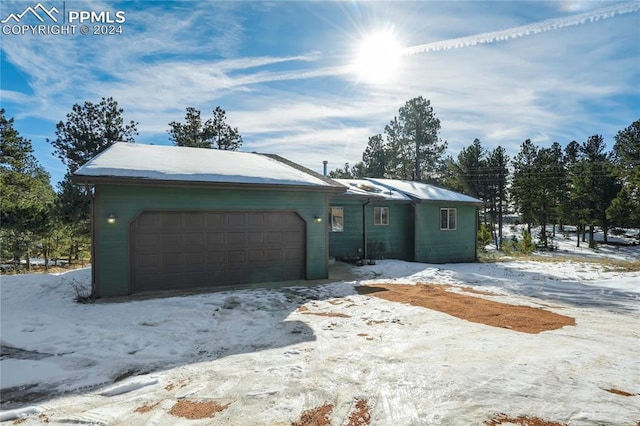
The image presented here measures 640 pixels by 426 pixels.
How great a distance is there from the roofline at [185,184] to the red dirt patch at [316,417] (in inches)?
262

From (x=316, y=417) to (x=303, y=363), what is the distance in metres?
1.23

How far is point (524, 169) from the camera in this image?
34.1 m

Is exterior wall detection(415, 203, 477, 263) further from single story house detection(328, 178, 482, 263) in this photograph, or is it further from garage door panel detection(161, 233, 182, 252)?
garage door panel detection(161, 233, 182, 252)

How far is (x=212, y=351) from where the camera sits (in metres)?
4.82

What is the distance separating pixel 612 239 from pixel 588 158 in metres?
9.99

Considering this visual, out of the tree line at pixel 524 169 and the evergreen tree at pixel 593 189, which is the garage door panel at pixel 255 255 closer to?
the tree line at pixel 524 169

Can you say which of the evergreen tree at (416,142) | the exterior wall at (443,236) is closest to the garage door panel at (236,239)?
the exterior wall at (443,236)

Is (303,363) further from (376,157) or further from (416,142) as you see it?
(376,157)

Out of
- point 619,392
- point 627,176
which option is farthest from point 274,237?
point 627,176

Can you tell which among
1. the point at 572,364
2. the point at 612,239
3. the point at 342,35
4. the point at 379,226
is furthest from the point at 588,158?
the point at 572,364

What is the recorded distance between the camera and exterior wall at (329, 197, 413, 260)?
567 inches

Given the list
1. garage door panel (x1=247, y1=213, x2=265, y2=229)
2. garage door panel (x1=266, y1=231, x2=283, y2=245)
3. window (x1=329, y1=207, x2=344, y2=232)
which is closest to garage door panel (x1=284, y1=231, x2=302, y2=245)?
garage door panel (x1=266, y1=231, x2=283, y2=245)

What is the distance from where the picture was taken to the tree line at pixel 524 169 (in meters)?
31.0

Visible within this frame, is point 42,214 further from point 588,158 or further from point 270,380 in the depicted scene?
point 588,158
